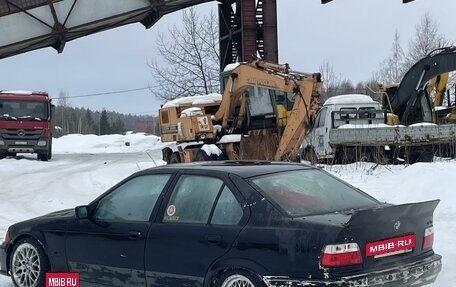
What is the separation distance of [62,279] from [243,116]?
13.4 meters

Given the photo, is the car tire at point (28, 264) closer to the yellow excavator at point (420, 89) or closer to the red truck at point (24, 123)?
the yellow excavator at point (420, 89)

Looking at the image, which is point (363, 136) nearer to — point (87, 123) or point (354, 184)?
point (354, 184)

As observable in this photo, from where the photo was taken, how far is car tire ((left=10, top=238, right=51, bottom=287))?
21.2 ft

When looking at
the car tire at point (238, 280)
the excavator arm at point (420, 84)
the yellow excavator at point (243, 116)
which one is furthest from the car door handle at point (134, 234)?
the excavator arm at point (420, 84)

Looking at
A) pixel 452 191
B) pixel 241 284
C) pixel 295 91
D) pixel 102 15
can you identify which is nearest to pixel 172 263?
pixel 241 284

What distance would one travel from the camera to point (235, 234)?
507 cm

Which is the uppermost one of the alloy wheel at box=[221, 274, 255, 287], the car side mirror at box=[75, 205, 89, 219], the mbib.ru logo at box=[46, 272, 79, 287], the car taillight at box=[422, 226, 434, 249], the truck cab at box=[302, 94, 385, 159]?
the truck cab at box=[302, 94, 385, 159]

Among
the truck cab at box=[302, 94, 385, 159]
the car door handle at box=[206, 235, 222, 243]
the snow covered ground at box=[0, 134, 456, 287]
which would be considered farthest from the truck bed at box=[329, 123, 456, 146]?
the car door handle at box=[206, 235, 222, 243]

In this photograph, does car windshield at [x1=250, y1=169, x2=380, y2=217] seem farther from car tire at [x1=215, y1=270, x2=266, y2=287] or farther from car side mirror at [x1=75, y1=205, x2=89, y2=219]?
car side mirror at [x1=75, y1=205, x2=89, y2=219]

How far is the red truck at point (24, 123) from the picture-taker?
28266mm

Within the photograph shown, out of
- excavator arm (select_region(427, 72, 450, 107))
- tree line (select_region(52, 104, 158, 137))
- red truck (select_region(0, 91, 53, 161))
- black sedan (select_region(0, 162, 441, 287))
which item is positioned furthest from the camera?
tree line (select_region(52, 104, 158, 137))

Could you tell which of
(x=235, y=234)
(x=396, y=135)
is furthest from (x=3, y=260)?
(x=396, y=135)

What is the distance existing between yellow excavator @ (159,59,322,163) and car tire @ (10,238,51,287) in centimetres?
1093

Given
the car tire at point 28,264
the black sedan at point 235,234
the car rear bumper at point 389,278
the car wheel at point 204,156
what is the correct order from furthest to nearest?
1. the car wheel at point 204,156
2. the car tire at point 28,264
3. the black sedan at point 235,234
4. the car rear bumper at point 389,278
